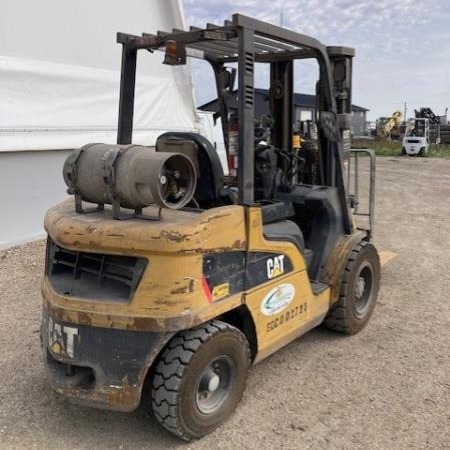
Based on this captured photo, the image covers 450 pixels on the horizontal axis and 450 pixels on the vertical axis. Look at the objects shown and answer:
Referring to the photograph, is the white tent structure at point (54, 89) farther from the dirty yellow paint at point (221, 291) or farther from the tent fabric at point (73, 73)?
the dirty yellow paint at point (221, 291)

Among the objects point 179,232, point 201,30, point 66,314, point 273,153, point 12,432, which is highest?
point 201,30

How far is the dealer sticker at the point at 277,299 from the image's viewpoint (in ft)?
12.1

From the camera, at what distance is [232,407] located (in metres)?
3.54

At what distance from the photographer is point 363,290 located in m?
5.02

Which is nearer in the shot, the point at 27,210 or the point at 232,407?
the point at 232,407

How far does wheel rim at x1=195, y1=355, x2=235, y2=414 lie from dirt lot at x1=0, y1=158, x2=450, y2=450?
0.17 m

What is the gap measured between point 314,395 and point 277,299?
0.71m

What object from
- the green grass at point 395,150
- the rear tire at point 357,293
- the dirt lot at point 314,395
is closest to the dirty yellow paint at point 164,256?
the dirt lot at point 314,395

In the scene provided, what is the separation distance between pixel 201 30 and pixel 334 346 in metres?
2.69

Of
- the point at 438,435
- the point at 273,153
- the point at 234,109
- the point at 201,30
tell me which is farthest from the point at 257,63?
the point at 438,435

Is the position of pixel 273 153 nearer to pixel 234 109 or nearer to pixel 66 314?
pixel 234 109

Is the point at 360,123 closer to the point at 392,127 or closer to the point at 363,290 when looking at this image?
the point at 392,127

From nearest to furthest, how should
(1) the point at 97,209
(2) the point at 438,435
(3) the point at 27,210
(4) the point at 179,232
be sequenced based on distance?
(4) the point at 179,232 → (2) the point at 438,435 → (1) the point at 97,209 → (3) the point at 27,210

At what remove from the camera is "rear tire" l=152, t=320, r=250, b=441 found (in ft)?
10.4
